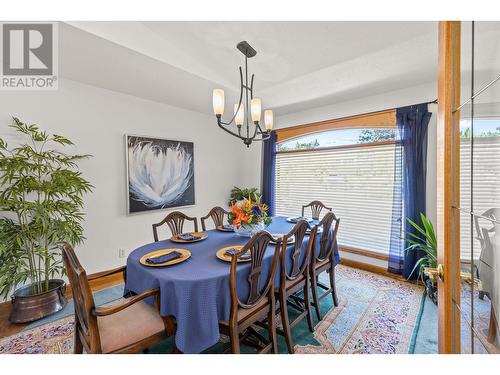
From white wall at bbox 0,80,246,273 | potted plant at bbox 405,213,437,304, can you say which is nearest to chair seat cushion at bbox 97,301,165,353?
white wall at bbox 0,80,246,273

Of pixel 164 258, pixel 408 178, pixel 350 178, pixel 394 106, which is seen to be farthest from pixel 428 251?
pixel 164 258

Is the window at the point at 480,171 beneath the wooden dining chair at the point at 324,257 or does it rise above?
above

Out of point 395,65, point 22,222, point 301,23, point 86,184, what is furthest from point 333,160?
point 22,222

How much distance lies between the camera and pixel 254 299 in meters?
1.60

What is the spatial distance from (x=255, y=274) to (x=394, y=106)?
9.95 ft

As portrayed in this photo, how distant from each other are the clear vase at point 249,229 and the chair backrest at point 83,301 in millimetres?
1358

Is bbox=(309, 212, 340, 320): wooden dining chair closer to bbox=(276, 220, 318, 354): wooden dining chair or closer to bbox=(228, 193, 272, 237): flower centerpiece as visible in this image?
bbox=(276, 220, 318, 354): wooden dining chair

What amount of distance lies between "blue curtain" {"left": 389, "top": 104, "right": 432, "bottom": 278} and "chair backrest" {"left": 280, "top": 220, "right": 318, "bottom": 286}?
5.49 ft

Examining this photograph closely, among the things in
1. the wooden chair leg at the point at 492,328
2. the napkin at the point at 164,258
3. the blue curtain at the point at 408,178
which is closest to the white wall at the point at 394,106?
the blue curtain at the point at 408,178

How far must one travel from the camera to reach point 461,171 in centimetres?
90

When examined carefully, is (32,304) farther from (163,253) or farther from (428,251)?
(428,251)

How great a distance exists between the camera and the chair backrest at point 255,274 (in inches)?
56.2

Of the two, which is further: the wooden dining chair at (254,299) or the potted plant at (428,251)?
the potted plant at (428,251)

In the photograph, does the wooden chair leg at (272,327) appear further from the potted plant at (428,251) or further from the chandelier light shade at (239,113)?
the potted plant at (428,251)
